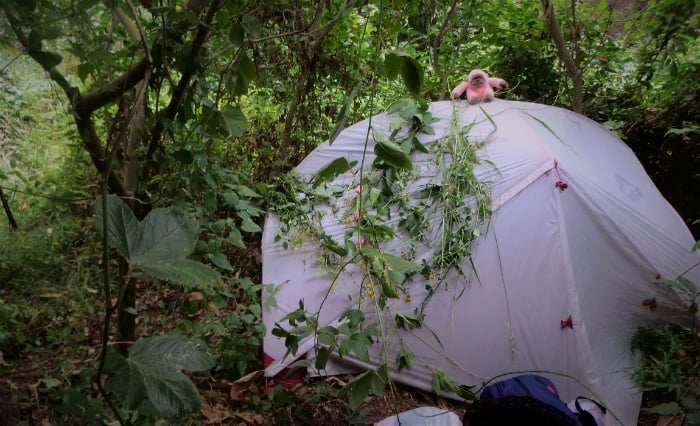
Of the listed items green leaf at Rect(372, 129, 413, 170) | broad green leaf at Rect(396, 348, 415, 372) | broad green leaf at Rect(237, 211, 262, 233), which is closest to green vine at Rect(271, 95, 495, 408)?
broad green leaf at Rect(396, 348, 415, 372)

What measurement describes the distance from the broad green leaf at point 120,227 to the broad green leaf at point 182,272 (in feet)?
0.12

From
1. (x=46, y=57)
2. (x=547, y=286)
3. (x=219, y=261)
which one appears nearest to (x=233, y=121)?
(x=46, y=57)

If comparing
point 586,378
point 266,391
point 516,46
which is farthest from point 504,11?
point 266,391

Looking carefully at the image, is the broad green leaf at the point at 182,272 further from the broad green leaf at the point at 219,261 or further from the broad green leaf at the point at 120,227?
the broad green leaf at the point at 219,261

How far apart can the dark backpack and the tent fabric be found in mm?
234

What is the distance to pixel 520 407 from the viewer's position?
154cm

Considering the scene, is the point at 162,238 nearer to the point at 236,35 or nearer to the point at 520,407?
the point at 236,35

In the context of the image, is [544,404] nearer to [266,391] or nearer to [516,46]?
[266,391]

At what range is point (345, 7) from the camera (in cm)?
69

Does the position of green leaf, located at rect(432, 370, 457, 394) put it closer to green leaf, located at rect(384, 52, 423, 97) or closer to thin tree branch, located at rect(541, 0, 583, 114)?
green leaf, located at rect(384, 52, 423, 97)

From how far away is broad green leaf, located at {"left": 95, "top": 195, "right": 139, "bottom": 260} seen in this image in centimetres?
55

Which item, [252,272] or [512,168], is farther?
[252,272]

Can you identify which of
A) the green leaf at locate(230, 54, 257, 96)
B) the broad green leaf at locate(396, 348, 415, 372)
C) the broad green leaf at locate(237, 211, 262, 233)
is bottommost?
the broad green leaf at locate(396, 348, 415, 372)

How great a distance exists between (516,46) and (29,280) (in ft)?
10.7
